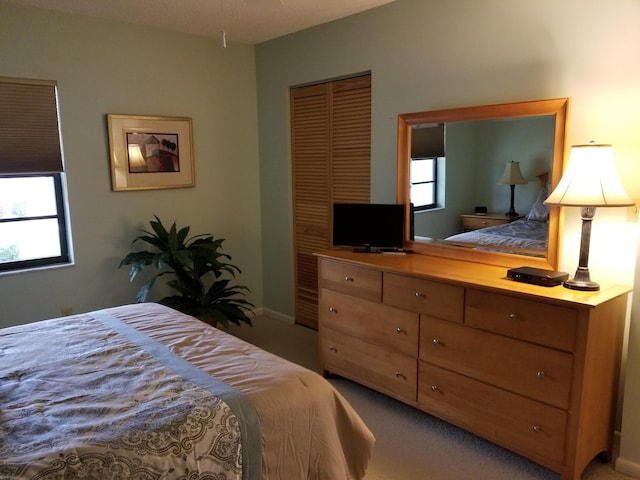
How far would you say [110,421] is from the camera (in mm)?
1466

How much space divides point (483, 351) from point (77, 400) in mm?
1741

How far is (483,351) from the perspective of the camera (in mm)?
2363

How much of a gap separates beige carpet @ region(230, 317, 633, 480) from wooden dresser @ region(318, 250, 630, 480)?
→ 116mm

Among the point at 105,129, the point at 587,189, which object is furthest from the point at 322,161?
the point at 587,189

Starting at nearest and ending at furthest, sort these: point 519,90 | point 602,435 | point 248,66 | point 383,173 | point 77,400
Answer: point 77,400, point 602,435, point 519,90, point 383,173, point 248,66

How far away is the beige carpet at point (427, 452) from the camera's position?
229cm

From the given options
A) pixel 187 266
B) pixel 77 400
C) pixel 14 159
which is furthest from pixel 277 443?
pixel 14 159

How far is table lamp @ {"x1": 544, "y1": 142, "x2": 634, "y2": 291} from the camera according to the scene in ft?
6.86

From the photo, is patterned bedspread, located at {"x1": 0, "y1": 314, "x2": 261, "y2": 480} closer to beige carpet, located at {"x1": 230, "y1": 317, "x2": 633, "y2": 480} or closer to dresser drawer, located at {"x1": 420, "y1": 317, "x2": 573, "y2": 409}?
beige carpet, located at {"x1": 230, "y1": 317, "x2": 633, "y2": 480}

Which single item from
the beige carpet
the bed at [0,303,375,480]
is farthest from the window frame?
the beige carpet

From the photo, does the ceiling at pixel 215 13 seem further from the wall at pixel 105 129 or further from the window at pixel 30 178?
the window at pixel 30 178

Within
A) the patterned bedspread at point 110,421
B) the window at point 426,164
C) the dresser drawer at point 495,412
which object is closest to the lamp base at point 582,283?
the dresser drawer at point 495,412

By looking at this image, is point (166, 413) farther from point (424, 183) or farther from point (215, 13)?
point (215, 13)

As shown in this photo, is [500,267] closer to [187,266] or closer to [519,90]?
[519,90]
